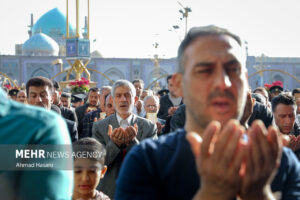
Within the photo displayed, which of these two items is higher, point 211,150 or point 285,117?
point 211,150

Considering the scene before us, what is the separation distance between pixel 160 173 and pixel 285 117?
353 cm

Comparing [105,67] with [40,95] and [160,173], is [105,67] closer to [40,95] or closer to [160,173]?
[40,95]

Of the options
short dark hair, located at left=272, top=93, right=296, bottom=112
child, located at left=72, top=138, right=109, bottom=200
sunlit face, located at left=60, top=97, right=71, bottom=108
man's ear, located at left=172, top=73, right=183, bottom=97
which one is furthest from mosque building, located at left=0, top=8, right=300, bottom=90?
man's ear, located at left=172, top=73, right=183, bottom=97

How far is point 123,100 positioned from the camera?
5211 mm

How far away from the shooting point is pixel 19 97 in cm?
836

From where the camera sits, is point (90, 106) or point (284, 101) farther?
point (90, 106)

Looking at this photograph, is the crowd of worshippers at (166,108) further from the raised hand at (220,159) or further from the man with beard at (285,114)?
the raised hand at (220,159)

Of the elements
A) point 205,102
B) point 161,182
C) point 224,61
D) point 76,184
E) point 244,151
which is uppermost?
point 224,61

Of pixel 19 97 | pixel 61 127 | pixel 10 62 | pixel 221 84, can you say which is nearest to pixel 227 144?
pixel 221 84

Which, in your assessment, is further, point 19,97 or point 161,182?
point 19,97

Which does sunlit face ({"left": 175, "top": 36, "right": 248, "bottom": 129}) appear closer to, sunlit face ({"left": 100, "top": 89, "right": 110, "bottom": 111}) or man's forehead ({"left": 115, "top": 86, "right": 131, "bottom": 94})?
man's forehead ({"left": 115, "top": 86, "right": 131, "bottom": 94})

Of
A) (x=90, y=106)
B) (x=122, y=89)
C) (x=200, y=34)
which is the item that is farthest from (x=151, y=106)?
(x=200, y=34)

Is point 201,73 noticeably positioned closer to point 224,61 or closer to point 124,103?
point 224,61

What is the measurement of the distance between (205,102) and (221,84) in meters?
0.08
